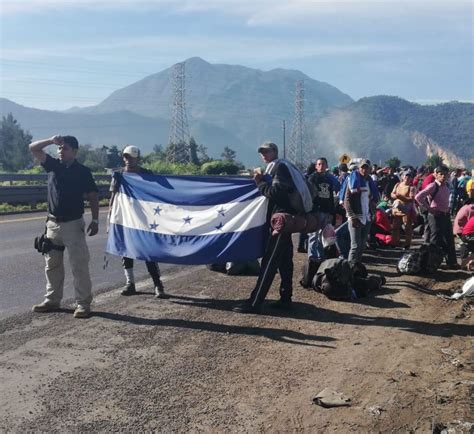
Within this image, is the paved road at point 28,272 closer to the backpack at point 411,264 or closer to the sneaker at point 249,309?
the sneaker at point 249,309

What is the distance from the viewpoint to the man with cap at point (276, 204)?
7.11 meters

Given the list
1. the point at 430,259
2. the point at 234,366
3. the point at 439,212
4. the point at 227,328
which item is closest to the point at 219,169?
the point at 439,212

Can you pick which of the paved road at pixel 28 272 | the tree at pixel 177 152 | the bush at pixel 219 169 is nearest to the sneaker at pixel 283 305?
the paved road at pixel 28 272

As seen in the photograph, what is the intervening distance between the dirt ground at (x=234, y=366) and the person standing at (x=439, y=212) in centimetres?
296

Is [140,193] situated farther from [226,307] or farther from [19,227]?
[19,227]

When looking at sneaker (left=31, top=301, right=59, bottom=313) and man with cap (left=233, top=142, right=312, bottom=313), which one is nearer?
man with cap (left=233, top=142, right=312, bottom=313)

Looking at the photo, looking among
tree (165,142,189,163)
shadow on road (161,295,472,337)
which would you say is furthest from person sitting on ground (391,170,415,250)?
tree (165,142,189,163)

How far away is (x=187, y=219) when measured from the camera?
7930 mm

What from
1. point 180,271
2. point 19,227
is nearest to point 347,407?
point 180,271

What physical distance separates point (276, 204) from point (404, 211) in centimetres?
759

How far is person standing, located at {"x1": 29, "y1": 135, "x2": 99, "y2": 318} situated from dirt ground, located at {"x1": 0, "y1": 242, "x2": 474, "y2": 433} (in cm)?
28

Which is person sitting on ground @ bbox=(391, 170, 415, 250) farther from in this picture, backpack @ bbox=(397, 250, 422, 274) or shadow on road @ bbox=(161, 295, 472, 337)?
shadow on road @ bbox=(161, 295, 472, 337)

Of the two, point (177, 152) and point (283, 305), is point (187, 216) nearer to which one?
point (283, 305)

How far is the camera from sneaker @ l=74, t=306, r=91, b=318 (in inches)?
274
